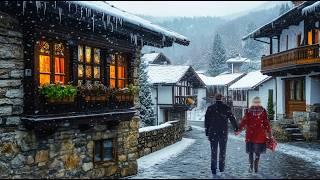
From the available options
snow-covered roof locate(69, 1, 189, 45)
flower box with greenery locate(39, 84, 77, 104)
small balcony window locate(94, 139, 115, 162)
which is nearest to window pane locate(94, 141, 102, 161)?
small balcony window locate(94, 139, 115, 162)

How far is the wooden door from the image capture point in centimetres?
2431

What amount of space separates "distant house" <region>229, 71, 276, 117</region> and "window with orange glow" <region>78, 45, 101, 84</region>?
2142cm

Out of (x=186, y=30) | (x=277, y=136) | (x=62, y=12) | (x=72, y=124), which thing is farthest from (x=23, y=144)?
(x=186, y=30)

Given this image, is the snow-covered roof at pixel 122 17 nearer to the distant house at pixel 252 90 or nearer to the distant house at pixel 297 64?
the distant house at pixel 297 64

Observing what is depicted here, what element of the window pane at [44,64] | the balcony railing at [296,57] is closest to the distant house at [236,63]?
the balcony railing at [296,57]

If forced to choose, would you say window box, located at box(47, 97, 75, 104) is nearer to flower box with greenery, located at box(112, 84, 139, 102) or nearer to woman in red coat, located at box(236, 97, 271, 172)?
flower box with greenery, located at box(112, 84, 139, 102)

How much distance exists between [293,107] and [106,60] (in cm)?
1742

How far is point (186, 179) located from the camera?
393 inches

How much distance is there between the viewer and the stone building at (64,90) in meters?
8.51

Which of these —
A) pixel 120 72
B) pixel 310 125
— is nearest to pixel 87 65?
pixel 120 72

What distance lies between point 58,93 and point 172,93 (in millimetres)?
28222

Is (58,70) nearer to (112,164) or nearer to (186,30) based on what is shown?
(112,164)

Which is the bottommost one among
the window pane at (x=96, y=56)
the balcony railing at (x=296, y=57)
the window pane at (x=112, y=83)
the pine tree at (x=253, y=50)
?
the window pane at (x=112, y=83)

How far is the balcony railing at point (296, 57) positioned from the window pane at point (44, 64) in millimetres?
14422
